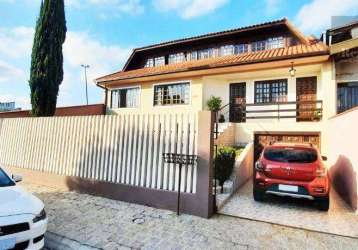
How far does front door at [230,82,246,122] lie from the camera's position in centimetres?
1472

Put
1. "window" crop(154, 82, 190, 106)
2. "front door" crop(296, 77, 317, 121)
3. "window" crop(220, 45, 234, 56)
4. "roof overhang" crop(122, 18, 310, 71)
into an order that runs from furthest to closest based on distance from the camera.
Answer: "window" crop(220, 45, 234, 56), "window" crop(154, 82, 190, 106), "roof overhang" crop(122, 18, 310, 71), "front door" crop(296, 77, 317, 121)

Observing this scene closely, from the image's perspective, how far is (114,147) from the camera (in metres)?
7.29

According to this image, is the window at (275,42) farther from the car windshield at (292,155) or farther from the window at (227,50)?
the car windshield at (292,155)

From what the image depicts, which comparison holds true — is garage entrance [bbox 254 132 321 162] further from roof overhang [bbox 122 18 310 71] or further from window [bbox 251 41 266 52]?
window [bbox 251 41 266 52]

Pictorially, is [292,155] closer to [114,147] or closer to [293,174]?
[293,174]

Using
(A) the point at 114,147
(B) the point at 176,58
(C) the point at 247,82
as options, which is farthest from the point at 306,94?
(A) the point at 114,147

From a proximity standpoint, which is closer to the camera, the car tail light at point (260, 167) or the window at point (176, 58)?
the car tail light at point (260, 167)

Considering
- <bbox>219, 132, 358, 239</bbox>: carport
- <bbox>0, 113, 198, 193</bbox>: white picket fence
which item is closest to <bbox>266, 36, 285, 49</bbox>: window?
<bbox>219, 132, 358, 239</bbox>: carport

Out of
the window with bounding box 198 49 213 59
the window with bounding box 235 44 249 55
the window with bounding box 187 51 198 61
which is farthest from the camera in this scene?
the window with bounding box 187 51 198 61

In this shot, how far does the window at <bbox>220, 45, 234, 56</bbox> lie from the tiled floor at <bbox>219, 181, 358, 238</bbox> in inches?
449

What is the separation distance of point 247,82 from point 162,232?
11.4 metres

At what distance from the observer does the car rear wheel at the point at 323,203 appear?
6.15m

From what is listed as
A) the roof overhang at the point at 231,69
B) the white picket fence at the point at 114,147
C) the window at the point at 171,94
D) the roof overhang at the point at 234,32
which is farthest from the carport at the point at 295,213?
the roof overhang at the point at 234,32

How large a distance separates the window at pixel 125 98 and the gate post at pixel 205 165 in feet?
39.5
